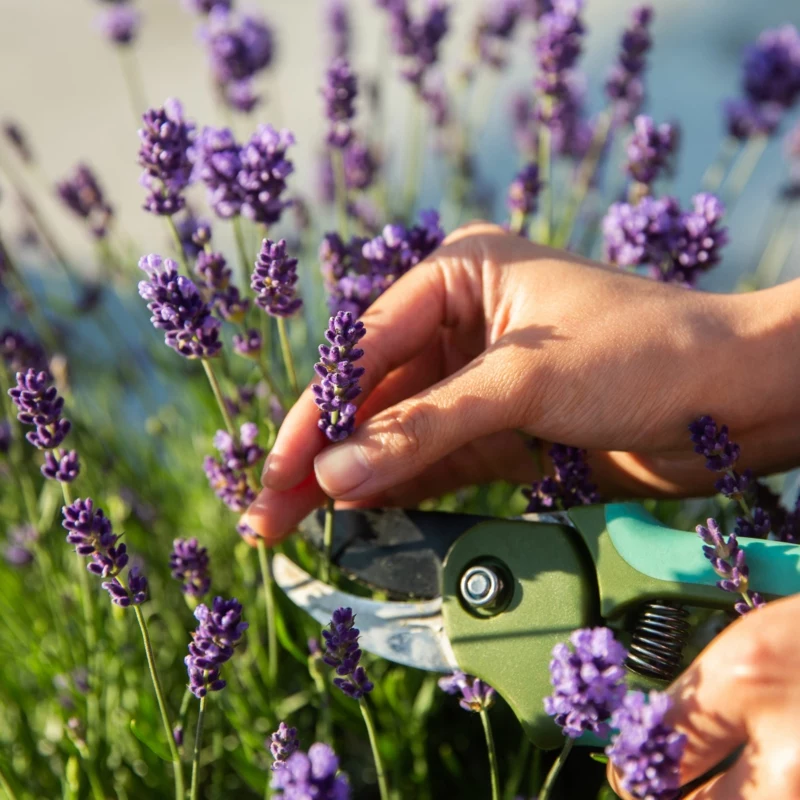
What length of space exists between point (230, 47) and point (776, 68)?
1.47 m

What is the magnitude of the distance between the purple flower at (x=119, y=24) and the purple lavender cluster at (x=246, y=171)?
1213mm

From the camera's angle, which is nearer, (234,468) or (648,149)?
(234,468)

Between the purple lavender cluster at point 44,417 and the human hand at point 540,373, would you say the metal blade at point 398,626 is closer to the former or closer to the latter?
the human hand at point 540,373

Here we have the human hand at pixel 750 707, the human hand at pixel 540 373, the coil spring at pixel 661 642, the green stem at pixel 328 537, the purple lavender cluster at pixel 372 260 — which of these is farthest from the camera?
the purple lavender cluster at pixel 372 260

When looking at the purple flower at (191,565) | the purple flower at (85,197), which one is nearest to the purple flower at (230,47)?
the purple flower at (85,197)

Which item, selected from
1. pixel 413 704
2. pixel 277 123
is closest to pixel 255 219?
pixel 413 704

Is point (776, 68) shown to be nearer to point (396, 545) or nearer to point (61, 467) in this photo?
point (396, 545)

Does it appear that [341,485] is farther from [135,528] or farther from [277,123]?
[277,123]

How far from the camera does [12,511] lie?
7.14 feet

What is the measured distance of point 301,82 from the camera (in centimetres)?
555

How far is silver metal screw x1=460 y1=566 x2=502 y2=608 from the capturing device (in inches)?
53.5

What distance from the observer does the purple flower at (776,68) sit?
2326mm

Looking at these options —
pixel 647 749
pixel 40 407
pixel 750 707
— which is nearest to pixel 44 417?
pixel 40 407

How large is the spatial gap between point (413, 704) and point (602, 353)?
32.3 inches
